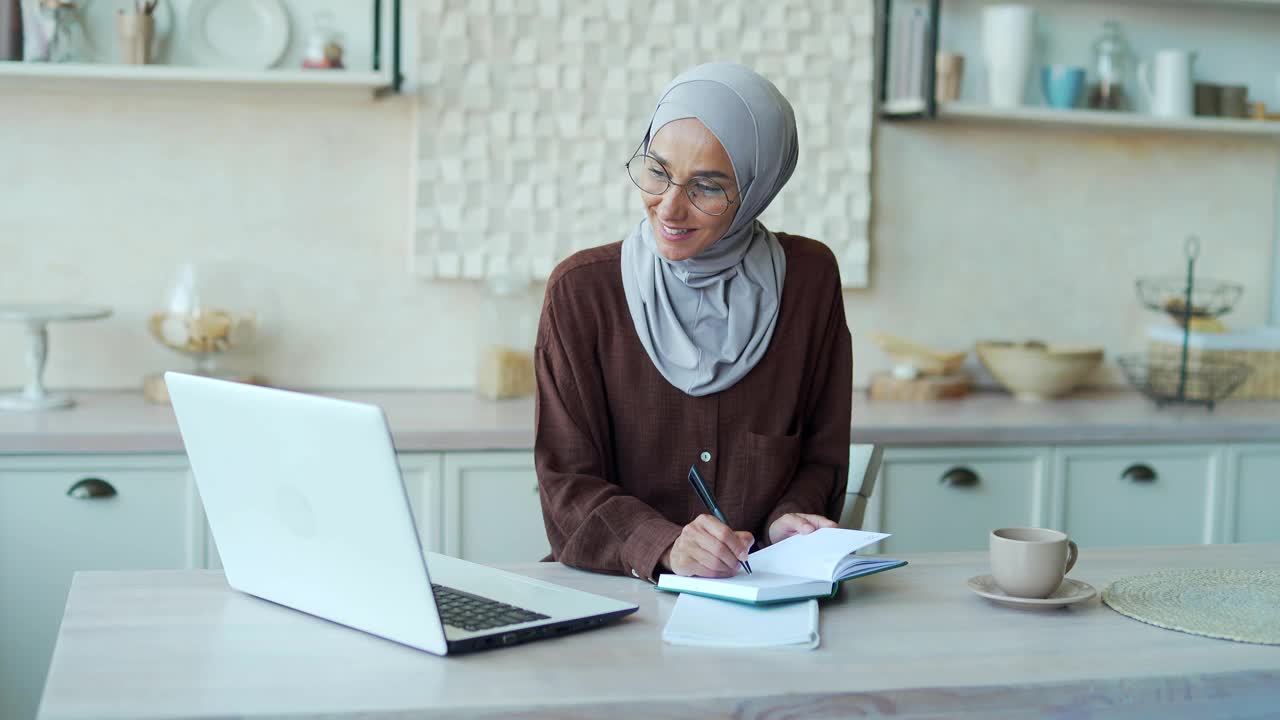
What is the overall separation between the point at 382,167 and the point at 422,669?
2.08 meters

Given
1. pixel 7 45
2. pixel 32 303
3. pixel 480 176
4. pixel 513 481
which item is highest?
pixel 7 45

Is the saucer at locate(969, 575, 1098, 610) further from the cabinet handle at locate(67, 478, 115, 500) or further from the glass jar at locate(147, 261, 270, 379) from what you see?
the glass jar at locate(147, 261, 270, 379)

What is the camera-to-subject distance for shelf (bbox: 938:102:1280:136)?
317 centimetres

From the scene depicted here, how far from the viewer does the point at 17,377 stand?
2.92 m

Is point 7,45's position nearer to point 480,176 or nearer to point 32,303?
point 32,303

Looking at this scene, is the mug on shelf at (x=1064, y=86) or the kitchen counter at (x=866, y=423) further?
the mug on shelf at (x=1064, y=86)

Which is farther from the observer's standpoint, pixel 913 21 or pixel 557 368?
pixel 913 21

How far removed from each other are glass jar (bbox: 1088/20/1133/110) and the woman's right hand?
2.34 meters

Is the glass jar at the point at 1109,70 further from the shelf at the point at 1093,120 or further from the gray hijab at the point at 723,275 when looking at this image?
the gray hijab at the point at 723,275

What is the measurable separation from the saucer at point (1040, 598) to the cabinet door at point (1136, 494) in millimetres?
1459

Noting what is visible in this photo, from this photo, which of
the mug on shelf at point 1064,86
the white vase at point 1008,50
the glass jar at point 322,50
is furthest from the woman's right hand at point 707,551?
the mug on shelf at point 1064,86

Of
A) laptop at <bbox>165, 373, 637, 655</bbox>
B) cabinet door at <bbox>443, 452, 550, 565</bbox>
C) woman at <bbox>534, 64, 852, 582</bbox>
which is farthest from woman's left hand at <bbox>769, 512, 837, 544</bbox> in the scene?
cabinet door at <bbox>443, 452, 550, 565</bbox>

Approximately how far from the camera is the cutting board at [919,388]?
10.2ft

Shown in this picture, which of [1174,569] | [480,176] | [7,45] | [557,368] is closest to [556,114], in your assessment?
[480,176]
